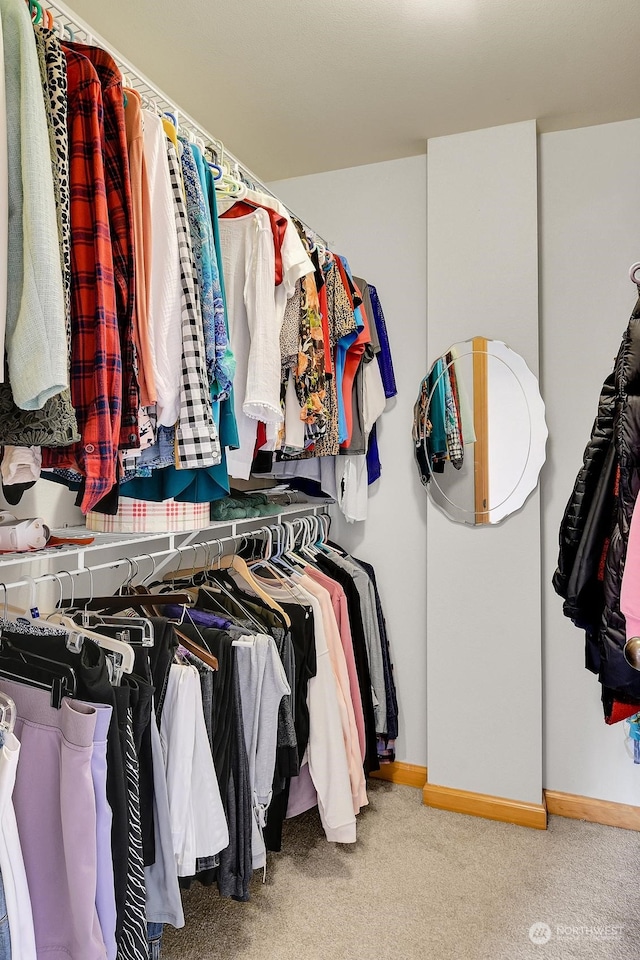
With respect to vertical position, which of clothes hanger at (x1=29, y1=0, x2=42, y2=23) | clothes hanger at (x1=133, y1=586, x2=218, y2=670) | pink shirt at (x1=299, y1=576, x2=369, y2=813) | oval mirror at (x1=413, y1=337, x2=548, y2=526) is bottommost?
pink shirt at (x1=299, y1=576, x2=369, y2=813)

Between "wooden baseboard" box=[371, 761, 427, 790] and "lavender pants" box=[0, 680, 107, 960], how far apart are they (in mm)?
1813

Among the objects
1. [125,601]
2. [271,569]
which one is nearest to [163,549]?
[271,569]

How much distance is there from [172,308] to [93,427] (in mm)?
342

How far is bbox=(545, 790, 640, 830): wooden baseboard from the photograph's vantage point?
247 cm

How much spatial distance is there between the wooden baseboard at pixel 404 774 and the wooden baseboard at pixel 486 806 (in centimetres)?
12

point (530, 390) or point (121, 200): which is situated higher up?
point (121, 200)

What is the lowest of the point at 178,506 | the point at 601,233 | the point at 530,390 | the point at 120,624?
the point at 120,624

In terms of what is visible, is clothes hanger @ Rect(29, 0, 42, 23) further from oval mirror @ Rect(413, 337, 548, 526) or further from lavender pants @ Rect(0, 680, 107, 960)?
oval mirror @ Rect(413, 337, 548, 526)

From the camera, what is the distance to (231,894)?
1.69 m

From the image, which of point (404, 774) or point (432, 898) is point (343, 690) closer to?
point (432, 898)

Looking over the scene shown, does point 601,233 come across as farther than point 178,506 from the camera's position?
Yes

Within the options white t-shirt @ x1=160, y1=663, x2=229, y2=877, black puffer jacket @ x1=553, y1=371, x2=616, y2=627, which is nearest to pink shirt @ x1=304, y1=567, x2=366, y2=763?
white t-shirt @ x1=160, y1=663, x2=229, y2=877

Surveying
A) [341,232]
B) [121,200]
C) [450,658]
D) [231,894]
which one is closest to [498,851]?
[450,658]

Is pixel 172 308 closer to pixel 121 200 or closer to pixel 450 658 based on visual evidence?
pixel 121 200
